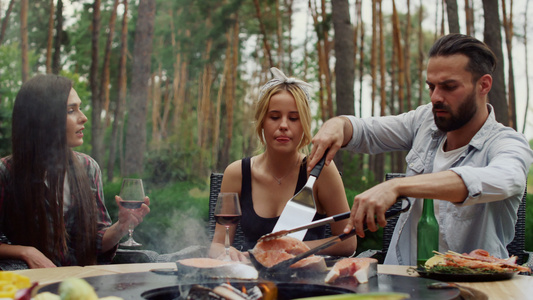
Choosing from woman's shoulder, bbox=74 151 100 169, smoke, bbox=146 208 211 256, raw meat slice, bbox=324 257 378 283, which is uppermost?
woman's shoulder, bbox=74 151 100 169

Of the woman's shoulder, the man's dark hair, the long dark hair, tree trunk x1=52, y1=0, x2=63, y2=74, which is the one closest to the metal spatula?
the man's dark hair

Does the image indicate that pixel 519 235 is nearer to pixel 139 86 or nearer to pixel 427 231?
pixel 427 231

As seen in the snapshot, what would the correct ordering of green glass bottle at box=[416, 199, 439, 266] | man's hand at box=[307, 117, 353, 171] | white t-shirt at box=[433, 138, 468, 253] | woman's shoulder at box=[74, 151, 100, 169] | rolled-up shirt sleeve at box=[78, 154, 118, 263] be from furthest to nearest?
woman's shoulder at box=[74, 151, 100, 169] → rolled-up shirt sleeve at box=[78, 154, 118, 263] → white t-shirt at box=[433, 138, 468, 253] → green glass bottle at box=[416, 199, 439, 266] → man's hand at box=[307, 117, 353, 171]

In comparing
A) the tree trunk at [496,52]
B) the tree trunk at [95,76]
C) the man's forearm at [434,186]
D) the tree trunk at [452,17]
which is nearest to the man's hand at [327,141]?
the man's forearm at [434,186]

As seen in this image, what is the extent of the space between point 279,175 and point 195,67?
1950 cm

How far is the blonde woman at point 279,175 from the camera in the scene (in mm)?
2564

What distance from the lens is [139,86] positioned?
8734 mm

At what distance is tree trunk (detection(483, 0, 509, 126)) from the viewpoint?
243 inches

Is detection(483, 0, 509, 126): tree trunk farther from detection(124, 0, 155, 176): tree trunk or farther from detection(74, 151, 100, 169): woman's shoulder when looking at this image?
detection(124, 0, 155, 176): tree trunk

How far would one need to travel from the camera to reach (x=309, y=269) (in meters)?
1.67

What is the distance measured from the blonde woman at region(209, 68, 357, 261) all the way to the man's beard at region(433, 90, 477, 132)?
0.64m

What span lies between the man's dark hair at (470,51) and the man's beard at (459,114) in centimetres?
10

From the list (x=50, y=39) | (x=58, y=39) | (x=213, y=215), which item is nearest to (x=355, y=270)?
(x=213, y=215)

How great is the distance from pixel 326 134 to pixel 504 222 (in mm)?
859
